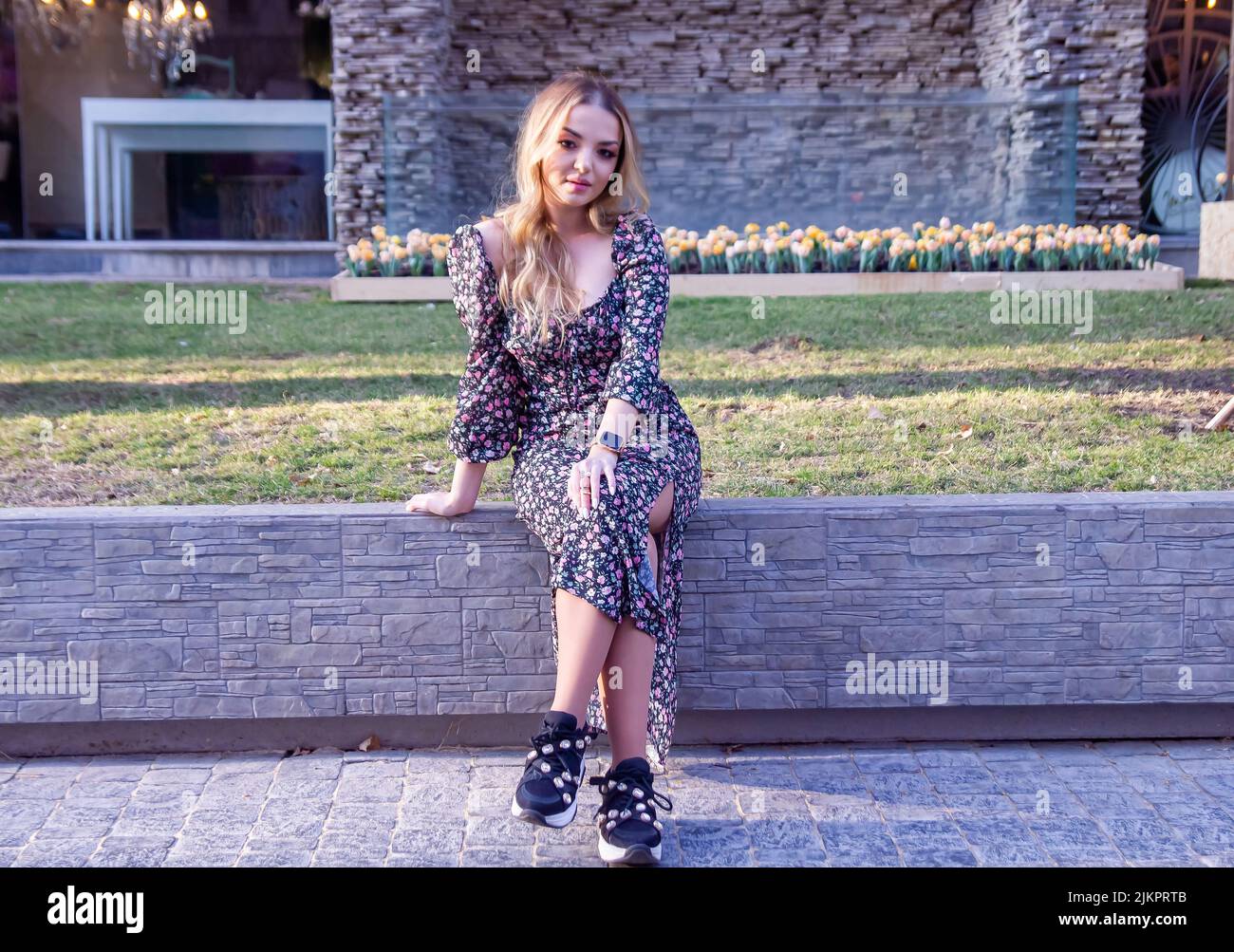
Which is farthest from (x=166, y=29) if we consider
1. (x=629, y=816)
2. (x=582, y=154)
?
(x=629, y=816)

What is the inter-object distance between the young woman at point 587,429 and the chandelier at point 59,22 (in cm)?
1161

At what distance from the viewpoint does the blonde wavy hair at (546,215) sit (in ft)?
11.4

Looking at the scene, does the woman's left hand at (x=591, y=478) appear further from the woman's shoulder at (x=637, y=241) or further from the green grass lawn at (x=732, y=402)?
the green grass lawn at (x=732, y=402)

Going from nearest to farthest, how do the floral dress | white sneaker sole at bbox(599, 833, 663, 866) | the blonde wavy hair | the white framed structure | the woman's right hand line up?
white sneaker sole at bbox(599, 833, 663, 866)
the floral dress
the blonde wavy hair
the woman's right hand
the white framed structure

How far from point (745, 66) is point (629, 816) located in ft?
38.4

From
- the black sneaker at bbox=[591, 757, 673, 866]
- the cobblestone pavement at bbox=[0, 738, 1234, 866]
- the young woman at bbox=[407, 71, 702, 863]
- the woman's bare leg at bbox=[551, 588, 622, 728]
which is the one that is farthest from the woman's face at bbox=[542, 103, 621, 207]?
the cobblestone pavement at bbox=[0, 738, 1234, 866]

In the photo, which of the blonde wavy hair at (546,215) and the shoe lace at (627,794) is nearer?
the shoe lace at (627,794)

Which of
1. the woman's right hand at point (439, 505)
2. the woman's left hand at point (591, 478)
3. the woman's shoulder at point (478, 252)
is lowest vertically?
the woman's right hand at point (439, 505)

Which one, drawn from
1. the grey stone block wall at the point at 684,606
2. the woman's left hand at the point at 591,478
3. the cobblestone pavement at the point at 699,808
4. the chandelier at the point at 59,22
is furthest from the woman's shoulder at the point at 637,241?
the chandelier at the point at 59,22

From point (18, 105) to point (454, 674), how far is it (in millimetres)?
12179

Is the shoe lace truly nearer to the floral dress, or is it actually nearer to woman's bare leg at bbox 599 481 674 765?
woman's bare leg at bbox 599 481 674 765

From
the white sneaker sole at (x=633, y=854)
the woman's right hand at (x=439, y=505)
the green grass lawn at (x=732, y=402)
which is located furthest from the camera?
the green grass lawn at (x=732, y=402)

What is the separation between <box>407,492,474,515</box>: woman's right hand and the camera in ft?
11.8

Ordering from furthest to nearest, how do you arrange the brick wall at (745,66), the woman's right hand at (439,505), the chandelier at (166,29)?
the chandelier at (166,29) < the brick wall at (745,66) < the woman's right hand at (439,505)
